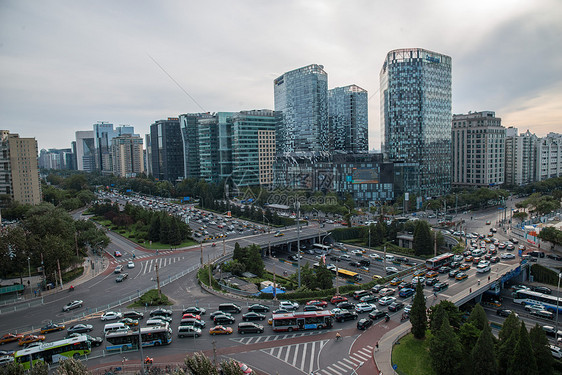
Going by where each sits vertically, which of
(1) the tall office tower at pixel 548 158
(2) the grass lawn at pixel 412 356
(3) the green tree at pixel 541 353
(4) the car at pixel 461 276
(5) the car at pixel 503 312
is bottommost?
(5) the car at pixel 503 312

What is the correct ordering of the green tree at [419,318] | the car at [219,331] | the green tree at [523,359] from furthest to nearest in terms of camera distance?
the car at [219,331]
the green tree at [419,318]
the green tree at [523,359]

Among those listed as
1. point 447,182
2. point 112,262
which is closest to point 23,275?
point 112,262

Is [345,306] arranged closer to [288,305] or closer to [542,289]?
[288,305]

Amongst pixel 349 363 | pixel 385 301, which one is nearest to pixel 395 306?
pixel 385 301

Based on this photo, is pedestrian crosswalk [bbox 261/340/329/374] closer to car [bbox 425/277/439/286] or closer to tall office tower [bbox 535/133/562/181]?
car [bbox 425/277/439/286]

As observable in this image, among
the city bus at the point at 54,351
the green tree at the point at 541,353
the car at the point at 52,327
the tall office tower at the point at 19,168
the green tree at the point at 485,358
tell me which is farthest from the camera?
the tall office tower at the point at 19,168

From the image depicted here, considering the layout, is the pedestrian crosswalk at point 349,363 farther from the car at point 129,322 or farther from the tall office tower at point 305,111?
the tall office tower at point 305,111

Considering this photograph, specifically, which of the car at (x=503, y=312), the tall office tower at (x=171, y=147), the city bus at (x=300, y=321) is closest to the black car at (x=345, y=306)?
the city bus at (x=300, y=321)
